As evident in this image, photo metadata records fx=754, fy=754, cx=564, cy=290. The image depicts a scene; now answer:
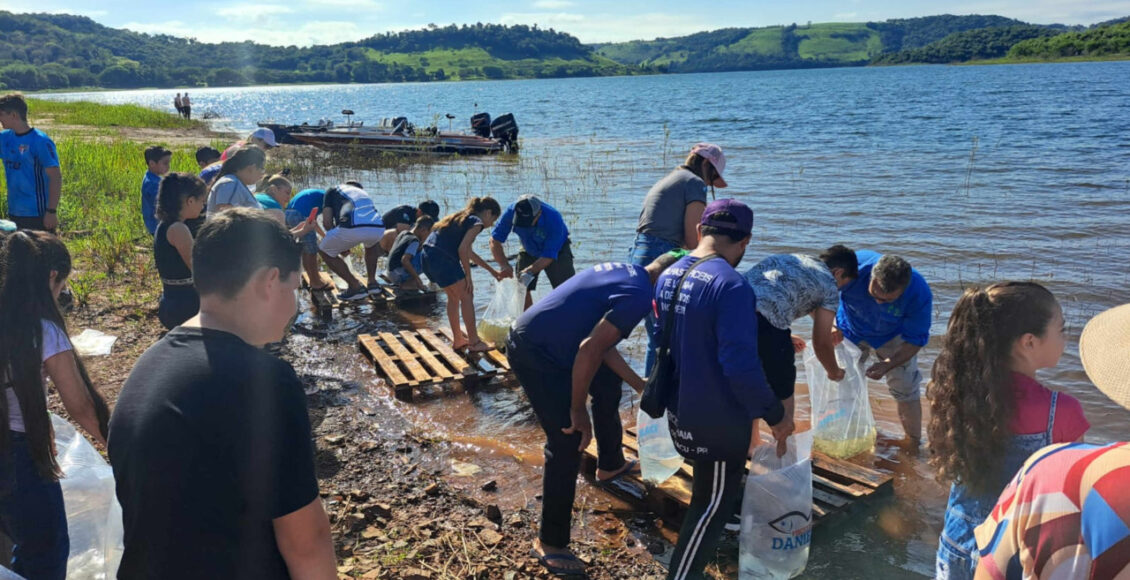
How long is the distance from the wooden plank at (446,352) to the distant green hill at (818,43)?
5804 inches

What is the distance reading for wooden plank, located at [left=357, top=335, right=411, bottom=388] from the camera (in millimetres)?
6101

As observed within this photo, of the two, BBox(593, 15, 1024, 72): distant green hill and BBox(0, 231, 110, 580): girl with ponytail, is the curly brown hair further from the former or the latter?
BBox(593, 15, 1024, 72): distant green hill

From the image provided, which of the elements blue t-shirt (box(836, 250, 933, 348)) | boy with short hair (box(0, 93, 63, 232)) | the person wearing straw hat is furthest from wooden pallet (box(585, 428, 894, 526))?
boy with short hair (box(0, 93, 63, 232))

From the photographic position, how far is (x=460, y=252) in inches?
255

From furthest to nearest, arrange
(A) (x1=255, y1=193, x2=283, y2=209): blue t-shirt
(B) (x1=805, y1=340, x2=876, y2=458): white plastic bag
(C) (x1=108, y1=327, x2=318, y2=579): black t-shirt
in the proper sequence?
(A) (x1=255, y1=193, x2=283, y2=209): blue t-shirt
(B) (x1=805, y1=340, x2=876, y2=458): white plastic bag
(C) (x1=108, y1=327, x2=318, y2=579): black t-shirt

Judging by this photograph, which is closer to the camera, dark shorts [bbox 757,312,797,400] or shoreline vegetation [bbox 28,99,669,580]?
dark shorts [bbox 757,312,797,400]

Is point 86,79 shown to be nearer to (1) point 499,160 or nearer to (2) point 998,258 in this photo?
(1) point 499,160

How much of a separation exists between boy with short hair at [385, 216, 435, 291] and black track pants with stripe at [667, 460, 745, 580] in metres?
5.94

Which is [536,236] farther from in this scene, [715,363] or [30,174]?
[30,174]

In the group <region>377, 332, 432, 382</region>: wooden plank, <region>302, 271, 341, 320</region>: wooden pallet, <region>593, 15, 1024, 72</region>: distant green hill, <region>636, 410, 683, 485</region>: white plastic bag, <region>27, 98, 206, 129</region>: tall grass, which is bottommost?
<region>377, 332, 432, 382</region>: wooden plank

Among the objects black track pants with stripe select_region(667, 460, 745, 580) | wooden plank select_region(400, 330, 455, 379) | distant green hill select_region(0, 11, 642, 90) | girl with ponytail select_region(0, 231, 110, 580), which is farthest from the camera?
distant green hill select_region(0, 11, 642, 90)

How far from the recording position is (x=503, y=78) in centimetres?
14025

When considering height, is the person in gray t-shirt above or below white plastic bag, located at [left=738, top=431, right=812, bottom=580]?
above

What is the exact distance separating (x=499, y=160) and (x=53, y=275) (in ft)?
68.9
